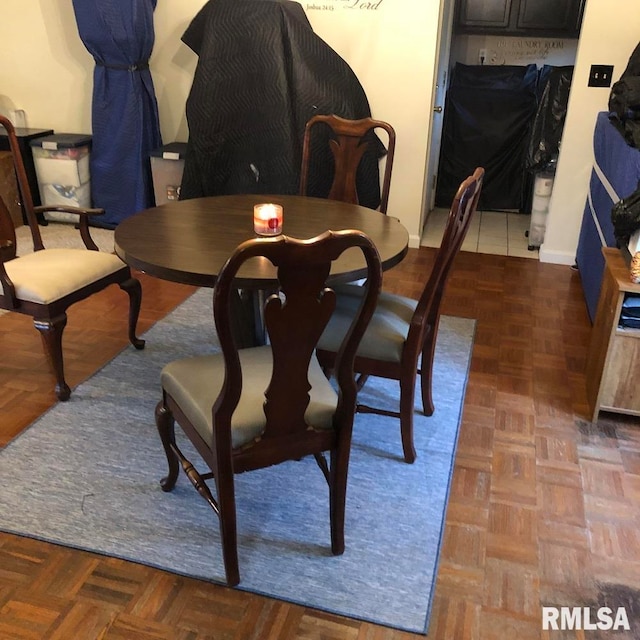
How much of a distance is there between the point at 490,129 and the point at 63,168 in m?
3.04

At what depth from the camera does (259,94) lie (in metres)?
3.45

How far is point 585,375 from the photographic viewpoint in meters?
2.47

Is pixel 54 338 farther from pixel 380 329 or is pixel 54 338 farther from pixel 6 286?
pixel 380 329

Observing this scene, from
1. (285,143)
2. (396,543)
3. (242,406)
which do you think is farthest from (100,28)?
(396,543)

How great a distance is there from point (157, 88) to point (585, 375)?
121 inches

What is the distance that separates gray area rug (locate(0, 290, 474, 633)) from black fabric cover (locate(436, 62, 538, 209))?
9.80 feet

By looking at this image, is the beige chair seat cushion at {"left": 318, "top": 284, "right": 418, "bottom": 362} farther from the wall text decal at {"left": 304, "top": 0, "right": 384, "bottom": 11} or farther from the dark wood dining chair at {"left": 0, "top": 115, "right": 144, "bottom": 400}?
the wall text decal at {"left": 304, "top": 0, "right": 384, "bottom": 11}

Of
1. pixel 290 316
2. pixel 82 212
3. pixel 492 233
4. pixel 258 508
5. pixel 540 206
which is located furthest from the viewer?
pixel 492 233

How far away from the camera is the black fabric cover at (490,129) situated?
180 inches

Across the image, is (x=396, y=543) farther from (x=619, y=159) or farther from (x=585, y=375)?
(x=619, y=159)

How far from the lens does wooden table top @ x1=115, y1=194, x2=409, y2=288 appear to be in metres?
1.62

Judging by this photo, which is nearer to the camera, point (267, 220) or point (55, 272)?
point (267, 220)

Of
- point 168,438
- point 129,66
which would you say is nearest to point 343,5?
point 129,66

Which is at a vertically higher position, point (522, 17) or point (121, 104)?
point (522, 17)
